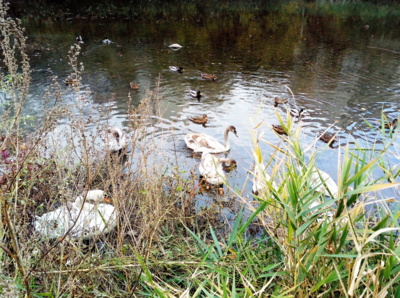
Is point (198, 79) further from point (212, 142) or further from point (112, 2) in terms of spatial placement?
point (112, 2)

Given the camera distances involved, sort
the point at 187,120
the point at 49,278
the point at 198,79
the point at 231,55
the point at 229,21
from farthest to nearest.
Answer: the point at 229,21 < the point at 231,55 < the point at 198,79 < the point at 187,120 < the point at 49,278

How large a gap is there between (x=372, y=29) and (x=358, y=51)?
5.74 m

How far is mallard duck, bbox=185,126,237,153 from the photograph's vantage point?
6273 millimetres

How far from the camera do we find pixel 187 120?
25.3 feet

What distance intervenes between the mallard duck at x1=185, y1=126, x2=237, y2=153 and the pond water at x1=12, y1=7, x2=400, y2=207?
20 centimetres

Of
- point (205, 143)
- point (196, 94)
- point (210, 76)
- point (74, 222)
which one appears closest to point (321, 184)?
point (74, 222)

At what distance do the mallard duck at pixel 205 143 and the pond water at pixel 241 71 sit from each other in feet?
0.67

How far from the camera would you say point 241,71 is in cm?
1121

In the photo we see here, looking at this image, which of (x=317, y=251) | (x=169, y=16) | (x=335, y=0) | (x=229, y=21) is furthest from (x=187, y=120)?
(x=335, y=0)

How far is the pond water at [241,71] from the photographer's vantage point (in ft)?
24.4

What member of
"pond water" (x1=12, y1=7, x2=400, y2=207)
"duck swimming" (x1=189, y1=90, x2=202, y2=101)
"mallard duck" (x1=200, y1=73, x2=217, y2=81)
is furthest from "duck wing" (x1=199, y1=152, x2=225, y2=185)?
"mallard duck" (x1=200, y1=73, x2=217, y2=81)

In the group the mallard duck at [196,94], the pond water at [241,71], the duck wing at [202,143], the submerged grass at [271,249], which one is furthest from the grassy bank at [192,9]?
the submerged grass at [271,249]

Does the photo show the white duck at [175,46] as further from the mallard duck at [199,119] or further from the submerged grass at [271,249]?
the submerged grass at [271,249]

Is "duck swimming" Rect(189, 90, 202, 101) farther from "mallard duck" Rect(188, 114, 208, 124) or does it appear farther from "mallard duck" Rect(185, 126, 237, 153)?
"mallard duck" Rect(185, 126, 237, 153)
